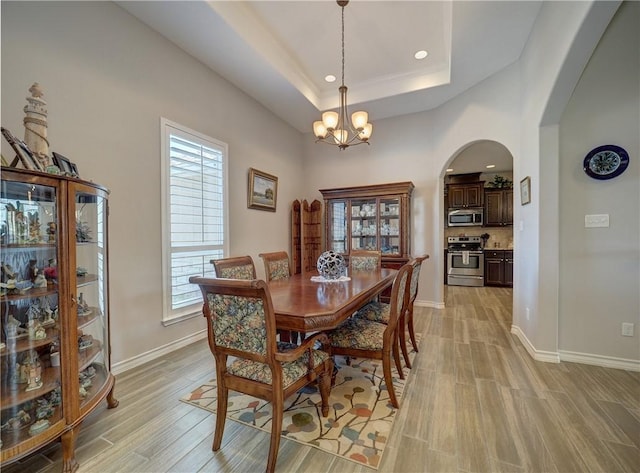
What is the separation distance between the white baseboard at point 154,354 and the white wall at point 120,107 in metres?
0.03

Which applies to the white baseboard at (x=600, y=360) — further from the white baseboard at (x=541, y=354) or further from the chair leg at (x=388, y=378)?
the chair leg at (x=388, y=378)

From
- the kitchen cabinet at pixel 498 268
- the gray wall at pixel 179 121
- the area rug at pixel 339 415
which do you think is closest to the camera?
the area rug at pixel 339 415

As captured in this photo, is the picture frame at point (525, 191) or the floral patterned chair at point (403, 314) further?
the picture frame at point (525, 191)

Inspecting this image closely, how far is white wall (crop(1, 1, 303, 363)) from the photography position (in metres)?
1.89

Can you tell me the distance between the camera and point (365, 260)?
352 cm

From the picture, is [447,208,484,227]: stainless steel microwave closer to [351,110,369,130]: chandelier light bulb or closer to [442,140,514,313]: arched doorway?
[442,140,514,313]: arched doorway

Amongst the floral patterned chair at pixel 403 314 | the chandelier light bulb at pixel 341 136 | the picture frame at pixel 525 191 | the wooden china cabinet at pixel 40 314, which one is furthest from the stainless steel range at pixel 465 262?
the wooden china cabinet at pixel 40 314

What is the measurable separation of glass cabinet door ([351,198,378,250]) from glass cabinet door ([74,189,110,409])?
→ 3529 mm

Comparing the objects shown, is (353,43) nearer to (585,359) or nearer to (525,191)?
(525,191)


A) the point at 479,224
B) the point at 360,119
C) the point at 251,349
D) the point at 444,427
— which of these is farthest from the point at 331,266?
the point at 479,224

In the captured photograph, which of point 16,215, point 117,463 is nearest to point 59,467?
point 117,463

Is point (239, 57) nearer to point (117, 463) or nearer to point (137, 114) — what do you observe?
point (137, 114)

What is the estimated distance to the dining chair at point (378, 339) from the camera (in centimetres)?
184

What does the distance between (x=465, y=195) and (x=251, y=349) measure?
22.1 ft
